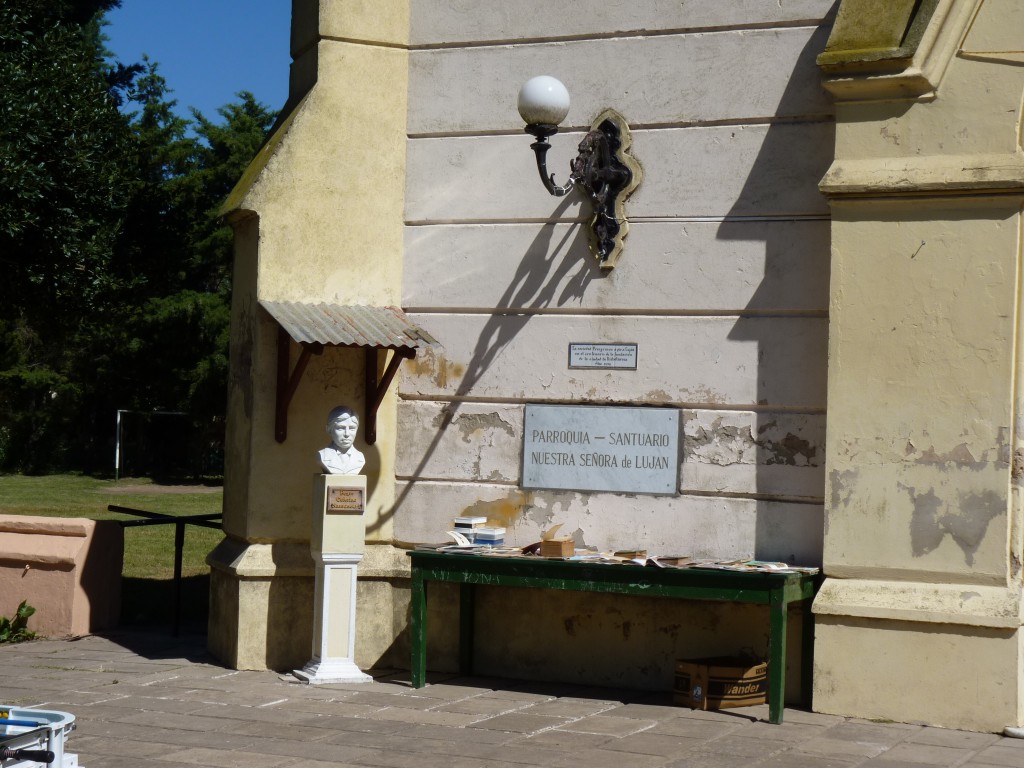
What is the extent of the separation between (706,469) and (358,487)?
2.25 metres

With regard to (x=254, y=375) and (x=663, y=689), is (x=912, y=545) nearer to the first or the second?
(x=663, y=689)

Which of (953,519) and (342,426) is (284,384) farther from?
(953,519)

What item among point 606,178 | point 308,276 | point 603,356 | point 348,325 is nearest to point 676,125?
point 606,178

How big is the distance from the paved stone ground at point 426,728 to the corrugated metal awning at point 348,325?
220cm

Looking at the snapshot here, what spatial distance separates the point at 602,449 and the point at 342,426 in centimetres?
170

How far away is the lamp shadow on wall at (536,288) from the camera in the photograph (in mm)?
8812

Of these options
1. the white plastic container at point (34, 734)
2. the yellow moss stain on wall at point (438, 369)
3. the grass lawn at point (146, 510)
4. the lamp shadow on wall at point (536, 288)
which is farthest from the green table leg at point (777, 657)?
the grass lawn at point (146, 510)

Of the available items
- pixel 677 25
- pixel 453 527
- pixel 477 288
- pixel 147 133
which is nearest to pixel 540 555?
pixel 453 527

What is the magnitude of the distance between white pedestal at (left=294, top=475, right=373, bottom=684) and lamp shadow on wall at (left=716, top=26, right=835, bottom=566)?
101 inches

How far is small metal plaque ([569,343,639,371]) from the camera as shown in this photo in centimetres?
866

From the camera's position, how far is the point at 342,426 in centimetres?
866

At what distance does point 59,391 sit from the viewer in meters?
36.2

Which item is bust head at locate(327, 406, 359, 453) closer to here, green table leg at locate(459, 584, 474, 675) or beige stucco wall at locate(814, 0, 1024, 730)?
green table leg at locate(459, 584, 474, 675)

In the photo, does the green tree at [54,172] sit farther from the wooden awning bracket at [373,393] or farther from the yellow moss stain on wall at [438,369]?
the yellow moss stain on wall at [438,369]
